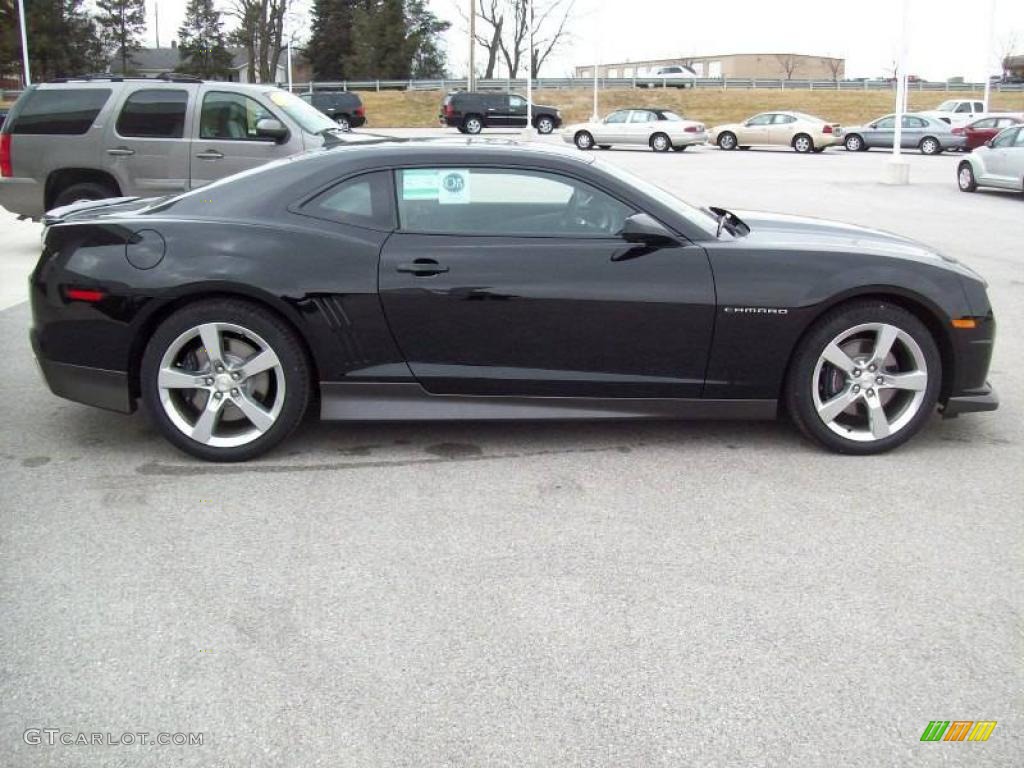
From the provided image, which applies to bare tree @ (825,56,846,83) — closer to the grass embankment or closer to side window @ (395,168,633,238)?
the grass embankment

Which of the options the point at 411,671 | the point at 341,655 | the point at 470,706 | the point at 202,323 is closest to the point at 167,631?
the point at 341,655

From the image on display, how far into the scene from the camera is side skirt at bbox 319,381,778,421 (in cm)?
475

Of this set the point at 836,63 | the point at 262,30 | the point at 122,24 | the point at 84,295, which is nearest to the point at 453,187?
the point at 84,295

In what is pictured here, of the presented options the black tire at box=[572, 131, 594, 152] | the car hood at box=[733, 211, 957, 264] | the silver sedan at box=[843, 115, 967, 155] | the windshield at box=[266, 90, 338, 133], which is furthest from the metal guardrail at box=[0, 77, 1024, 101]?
the car hood at box=[733, 211, 957, 264]

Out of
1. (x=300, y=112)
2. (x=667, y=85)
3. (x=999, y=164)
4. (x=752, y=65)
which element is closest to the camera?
(x=300, y=112)

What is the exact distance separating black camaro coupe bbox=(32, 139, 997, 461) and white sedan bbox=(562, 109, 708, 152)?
96.6 ft

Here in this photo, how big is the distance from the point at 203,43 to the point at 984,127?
6246 cm

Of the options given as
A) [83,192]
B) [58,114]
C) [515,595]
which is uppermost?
[58,114]

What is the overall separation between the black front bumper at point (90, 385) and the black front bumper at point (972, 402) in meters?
3.89

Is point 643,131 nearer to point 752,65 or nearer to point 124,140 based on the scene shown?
point 124,140

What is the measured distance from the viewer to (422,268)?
4.67m

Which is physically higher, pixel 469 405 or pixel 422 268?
pixel 422 268

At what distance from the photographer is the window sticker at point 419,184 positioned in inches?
189

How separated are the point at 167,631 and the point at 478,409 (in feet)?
6.36
